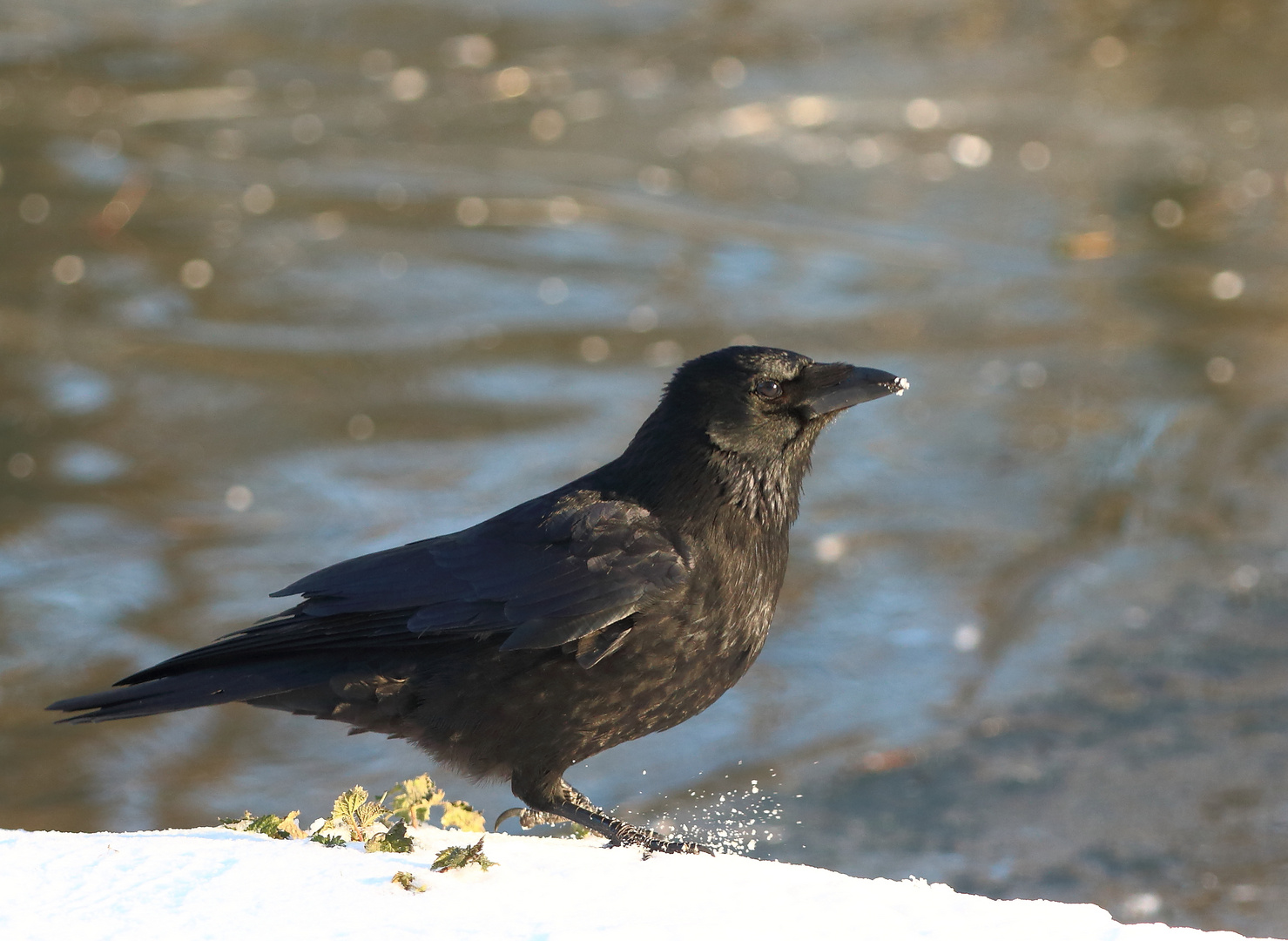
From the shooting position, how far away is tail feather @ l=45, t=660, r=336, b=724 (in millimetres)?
3441

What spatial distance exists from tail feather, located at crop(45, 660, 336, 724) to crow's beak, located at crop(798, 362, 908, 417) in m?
1.31

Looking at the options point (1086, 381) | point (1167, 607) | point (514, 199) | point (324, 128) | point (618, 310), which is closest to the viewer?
point (1167, 607)

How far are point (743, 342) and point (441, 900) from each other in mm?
5704

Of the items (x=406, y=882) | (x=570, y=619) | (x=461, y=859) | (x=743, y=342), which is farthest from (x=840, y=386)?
(x=743, y=342)

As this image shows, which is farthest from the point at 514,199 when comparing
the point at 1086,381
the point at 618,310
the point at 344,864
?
the point at 344,864

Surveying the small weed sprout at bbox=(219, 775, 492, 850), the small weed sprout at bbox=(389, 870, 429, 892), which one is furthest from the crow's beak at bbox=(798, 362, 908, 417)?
the small weed sprout at bbox=(389, 870, 429, 892)

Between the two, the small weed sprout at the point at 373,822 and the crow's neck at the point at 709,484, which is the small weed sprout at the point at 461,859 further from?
the crow's neck at the point at 709,484

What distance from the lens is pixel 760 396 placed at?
12.2 ft

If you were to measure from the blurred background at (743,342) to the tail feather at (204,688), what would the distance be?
175 cm

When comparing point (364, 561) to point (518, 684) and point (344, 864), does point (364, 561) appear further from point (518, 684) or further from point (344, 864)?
point (344, 864)

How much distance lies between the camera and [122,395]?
7.98 meters

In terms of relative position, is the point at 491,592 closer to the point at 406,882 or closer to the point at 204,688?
the point at 204,688

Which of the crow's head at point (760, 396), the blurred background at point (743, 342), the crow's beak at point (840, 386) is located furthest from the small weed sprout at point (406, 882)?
the blurred background at point (743, 342)

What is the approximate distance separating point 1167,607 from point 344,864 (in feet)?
14.7
